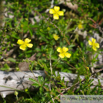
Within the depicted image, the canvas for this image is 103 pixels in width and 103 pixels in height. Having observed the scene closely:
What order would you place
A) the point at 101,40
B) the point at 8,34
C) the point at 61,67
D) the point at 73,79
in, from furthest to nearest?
the point at 101,40 → the point at 8,34 → the point at 61,67 → the point at 73,79

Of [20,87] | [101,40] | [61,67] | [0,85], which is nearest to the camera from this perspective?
[0,85]

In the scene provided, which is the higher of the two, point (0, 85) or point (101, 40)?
point (101, 40)

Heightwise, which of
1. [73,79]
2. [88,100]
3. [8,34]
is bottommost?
[88,100]

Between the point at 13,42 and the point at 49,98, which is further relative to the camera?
the point at 13,42

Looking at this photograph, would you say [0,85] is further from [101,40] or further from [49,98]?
[101,40]

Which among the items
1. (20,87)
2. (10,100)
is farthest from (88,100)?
(10,100)

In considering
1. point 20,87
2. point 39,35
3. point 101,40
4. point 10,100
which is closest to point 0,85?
point 20,87

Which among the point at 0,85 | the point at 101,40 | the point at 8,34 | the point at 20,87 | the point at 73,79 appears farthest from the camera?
the point at 101,40

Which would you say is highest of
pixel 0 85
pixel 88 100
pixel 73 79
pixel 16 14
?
pixel 16 14

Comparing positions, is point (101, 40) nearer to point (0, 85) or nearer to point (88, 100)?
point (88, 100)
